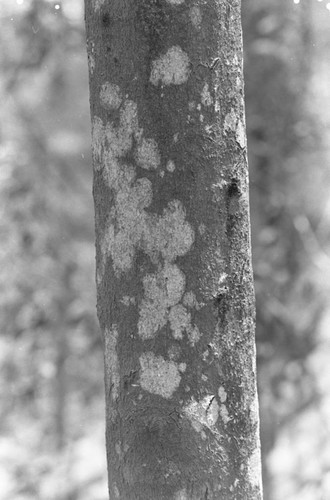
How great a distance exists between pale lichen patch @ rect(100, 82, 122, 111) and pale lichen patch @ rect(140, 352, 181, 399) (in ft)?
1.22

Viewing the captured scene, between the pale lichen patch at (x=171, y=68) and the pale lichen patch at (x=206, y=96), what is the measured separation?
0.10ft

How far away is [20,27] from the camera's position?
3338 millimetres

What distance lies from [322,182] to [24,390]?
1.59m

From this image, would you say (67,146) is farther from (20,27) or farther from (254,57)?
(254,57)

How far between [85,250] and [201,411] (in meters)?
2.27

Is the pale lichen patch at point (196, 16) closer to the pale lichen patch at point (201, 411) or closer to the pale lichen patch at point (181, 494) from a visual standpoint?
the pale lichen patch at point (201, 411)

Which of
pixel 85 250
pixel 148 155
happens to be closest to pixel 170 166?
pixel 148 155

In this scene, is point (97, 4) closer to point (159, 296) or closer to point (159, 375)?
point (159, 296)

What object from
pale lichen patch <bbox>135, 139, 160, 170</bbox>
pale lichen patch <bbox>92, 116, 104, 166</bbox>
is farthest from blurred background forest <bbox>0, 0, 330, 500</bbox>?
pale lichen patch <bbox>135, 139, 160, 170</bbox>

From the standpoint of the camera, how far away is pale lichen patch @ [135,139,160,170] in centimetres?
118

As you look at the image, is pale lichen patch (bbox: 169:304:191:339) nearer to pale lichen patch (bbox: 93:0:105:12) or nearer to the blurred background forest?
pale lichen patch (bbox: 93:0:105:12)

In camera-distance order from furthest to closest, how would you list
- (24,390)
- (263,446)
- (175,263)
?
1. (263,446)
2. (24,390)
3. (175,263)

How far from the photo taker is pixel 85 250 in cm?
340

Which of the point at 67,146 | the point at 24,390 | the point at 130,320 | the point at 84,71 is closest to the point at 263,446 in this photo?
the point at 24,390
